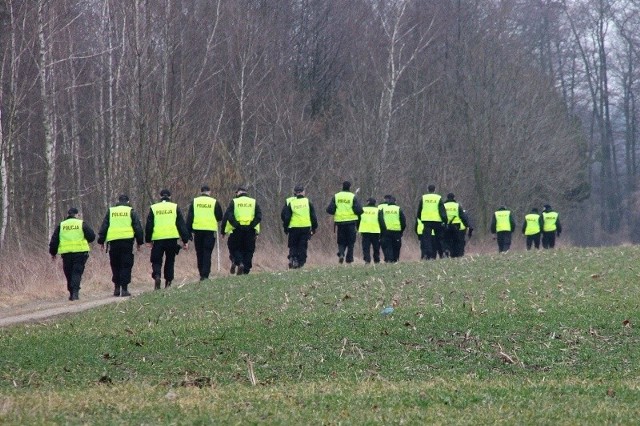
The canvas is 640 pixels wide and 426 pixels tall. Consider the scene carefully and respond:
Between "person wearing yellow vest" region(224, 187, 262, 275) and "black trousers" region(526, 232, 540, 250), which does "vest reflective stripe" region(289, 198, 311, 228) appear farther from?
"black trousers" region(526, 232, 540, 250)

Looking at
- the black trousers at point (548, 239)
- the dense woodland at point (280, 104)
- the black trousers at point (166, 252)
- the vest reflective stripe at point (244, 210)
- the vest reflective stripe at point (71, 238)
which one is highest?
the dense woodland at point (280, 104)

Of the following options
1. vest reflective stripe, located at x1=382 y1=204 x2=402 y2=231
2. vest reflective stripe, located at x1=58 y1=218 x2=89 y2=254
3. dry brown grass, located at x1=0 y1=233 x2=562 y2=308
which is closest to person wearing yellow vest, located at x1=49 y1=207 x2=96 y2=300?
vest reflective stripe, located at x1=58 y1=218 x2=89 y2=254

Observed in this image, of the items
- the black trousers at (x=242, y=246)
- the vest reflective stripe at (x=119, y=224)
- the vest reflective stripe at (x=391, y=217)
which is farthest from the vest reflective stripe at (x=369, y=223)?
the vest reflective stripe at (x=119, y=224)

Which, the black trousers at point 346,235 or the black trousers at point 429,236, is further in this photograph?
the black trousers at point 429,236

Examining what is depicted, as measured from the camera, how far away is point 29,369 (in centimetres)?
1277

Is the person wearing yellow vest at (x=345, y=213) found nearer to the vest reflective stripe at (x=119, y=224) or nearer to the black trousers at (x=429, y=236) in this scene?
the black trousers at (x=429, y=236)

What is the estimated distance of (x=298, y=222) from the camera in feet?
83.1

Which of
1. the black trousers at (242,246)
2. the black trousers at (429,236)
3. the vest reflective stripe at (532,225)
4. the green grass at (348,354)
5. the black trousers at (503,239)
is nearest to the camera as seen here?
the green grass at (348,354)

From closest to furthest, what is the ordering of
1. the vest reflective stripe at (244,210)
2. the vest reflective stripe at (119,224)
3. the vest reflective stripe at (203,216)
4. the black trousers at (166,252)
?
the vest reflective stripe at (119,224)
the black trousers at (166,252)
the vest reflective stripe at (203,216)
the vest reflective stripe at (244,210)

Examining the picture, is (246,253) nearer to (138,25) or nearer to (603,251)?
(603,251)

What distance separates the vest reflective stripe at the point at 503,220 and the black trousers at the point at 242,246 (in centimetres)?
1528

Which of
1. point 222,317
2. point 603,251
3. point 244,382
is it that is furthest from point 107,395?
point 603,251

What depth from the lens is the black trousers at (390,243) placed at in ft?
93.5

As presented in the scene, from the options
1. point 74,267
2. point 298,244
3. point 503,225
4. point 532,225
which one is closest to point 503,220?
point 503,225
